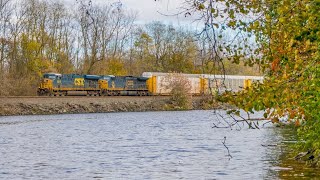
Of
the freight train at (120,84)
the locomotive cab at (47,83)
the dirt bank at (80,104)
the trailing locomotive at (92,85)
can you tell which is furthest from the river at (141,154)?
the freight train at (120,84)

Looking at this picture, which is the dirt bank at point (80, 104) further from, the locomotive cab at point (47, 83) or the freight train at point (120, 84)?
the locomotive cab at point (47, 83)

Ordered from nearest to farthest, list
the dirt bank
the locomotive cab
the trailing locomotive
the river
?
the river
the dirt bank
the locomotive cab
the trailing locomotive

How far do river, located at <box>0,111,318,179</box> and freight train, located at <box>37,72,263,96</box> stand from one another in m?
31.3

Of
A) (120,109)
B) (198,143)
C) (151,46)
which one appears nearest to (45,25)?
(120,109)

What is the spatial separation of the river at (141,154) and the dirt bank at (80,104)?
22525 millimetres

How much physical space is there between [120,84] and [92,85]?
14.1ft

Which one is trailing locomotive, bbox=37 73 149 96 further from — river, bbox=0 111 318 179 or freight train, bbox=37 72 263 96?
river, bbox=0 111 318 179

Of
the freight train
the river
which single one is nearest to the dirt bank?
the freight train

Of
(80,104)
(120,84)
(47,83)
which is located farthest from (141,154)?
(120,84)

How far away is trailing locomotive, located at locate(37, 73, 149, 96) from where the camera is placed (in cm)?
6731

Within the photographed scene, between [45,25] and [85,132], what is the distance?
1639 inches

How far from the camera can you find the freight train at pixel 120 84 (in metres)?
A: 67.6

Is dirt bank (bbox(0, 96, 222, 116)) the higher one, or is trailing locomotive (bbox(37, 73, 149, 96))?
trailing locomotive (bbox(37, 73, 149, 96))

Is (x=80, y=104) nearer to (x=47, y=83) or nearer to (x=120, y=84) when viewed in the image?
(x=47, y=83)
